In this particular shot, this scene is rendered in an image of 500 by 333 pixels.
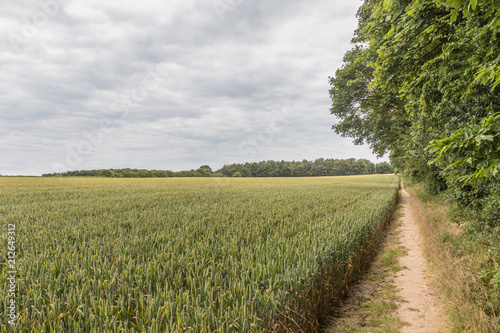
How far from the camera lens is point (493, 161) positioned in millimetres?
2719

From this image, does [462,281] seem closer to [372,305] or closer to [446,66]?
[372,305]

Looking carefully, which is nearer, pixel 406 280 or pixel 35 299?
pixel 35 299

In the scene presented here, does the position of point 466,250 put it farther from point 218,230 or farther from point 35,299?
point 35,299

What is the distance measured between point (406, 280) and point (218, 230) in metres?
4.84

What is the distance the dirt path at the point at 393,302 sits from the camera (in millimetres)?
3652

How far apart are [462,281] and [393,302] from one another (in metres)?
1.24

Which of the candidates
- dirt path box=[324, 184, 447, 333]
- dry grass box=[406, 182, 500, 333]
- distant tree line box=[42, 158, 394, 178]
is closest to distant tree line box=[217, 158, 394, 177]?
distant tree line box=[42, 158, 394, 178]

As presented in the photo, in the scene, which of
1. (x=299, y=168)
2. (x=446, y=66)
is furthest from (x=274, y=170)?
(x=446, y=66)

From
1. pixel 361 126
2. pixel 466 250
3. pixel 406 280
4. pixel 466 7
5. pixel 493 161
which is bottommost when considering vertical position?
pixel 406 280

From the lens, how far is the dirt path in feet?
12.0

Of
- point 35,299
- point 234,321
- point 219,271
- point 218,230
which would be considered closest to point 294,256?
point 219,271

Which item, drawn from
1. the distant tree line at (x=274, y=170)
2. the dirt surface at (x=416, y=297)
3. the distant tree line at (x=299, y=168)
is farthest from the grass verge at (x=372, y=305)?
the distant tree line at (x=299, y=168)

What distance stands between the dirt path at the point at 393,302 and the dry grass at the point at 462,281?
10.6 inches

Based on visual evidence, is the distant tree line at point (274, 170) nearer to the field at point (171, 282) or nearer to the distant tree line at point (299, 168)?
the distant tree line at point (299, 168)
